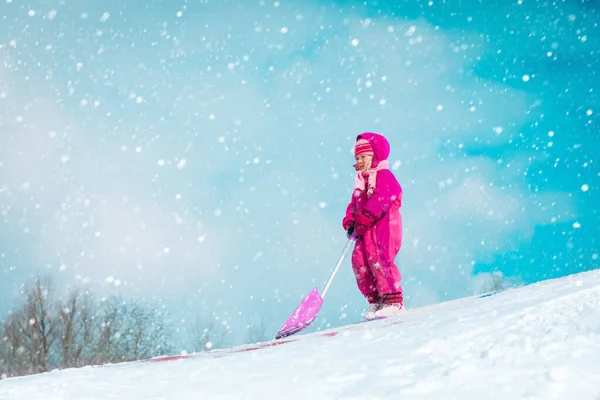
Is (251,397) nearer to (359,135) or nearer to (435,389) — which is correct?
(435,389)

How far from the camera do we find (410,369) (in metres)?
2.37

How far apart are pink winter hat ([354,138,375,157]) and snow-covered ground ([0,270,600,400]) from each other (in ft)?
9.99

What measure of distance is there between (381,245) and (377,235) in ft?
0.35

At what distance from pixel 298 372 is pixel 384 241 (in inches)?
123

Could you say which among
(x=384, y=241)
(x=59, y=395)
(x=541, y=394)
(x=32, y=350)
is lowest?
(x=541, y=394)

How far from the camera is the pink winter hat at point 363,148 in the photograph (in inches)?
242

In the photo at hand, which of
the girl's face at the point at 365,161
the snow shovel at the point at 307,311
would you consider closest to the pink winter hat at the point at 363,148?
the girl's face at the point at 365,161

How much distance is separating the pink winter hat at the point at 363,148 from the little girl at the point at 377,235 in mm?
157

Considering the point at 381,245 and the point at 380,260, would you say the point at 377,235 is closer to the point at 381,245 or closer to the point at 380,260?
the point at 381,245

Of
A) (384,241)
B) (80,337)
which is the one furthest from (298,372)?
(80,337)

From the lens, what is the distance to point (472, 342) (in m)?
2.60

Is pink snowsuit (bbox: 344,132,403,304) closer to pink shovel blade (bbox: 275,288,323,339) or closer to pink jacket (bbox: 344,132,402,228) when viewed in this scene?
pink jacket (bbox: 344,132,402,228)

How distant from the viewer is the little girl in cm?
548

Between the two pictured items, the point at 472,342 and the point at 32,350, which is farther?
the point at 32,350
